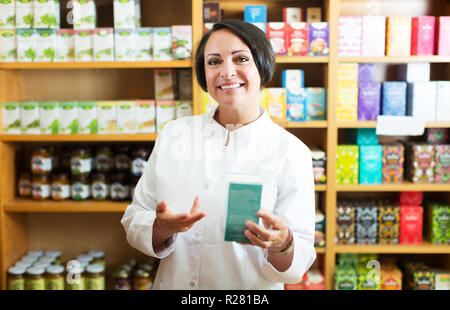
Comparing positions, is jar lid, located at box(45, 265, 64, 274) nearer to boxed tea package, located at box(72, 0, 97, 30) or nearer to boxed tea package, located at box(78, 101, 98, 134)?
boxed tea package, located at box(78, 101, 98, 134)

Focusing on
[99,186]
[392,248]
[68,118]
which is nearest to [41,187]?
[99,186]

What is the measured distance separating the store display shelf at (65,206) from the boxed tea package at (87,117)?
1.26ft

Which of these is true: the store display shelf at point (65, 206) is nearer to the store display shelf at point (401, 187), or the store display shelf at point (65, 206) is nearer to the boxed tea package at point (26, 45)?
the boxed tea package at point (26, 45)

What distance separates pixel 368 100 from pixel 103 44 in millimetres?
1366

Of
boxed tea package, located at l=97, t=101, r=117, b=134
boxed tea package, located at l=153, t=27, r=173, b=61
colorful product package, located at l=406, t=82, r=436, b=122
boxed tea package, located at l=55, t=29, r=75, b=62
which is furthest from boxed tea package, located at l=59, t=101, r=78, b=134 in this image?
colorful product package, located at l=406, t=82, r=436, b=122

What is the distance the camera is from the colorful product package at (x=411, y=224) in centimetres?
233

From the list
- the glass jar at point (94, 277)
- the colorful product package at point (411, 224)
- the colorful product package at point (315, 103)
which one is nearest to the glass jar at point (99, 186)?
the glass jar at point (94, 277)

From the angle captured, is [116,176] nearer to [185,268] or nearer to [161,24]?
[161,24]

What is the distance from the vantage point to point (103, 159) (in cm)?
238

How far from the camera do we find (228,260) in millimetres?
1190

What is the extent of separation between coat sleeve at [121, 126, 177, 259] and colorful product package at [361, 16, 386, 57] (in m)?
1.38

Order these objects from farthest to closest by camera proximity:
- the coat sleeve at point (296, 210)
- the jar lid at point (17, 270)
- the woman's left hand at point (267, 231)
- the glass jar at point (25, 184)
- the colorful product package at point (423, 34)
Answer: the glass jar at point (25, 184) → the jar lid at point (17, 270) → the colorful product package at point (423, 34) → the coat sleeve at point (296, 210) → the woman's left hand at point (267, 231)

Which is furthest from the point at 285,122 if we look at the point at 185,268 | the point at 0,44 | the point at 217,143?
the point at 0,44

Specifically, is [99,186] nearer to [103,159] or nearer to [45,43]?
[103,159]
